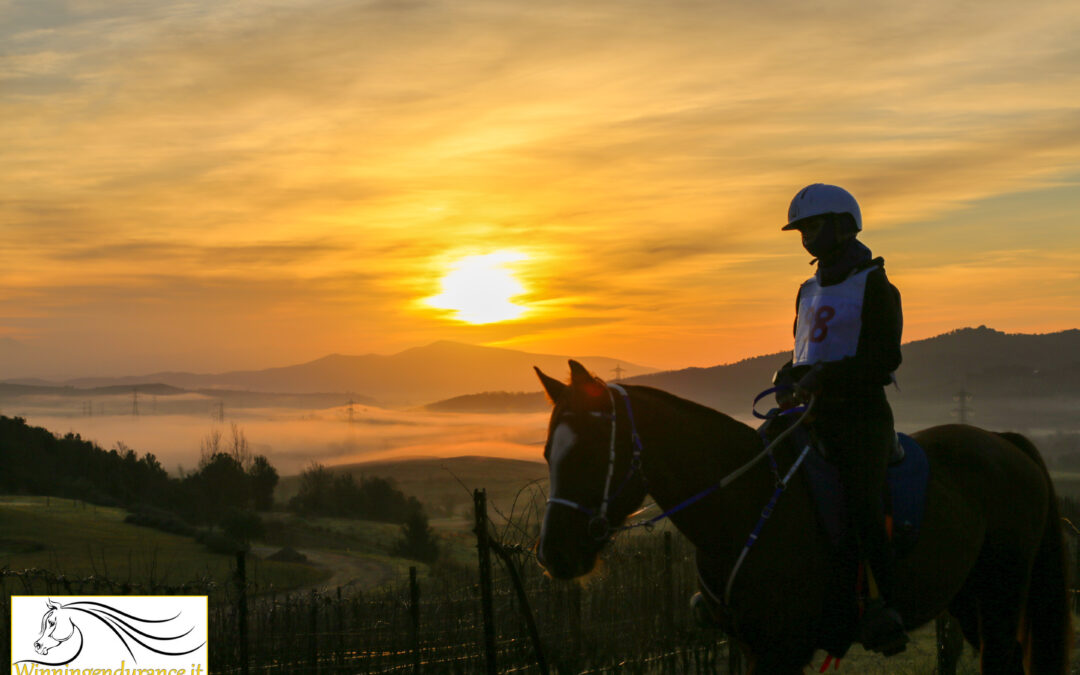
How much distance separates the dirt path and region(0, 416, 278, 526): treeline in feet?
42.8

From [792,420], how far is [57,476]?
7295 cm

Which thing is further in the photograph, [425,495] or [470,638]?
[425,495]

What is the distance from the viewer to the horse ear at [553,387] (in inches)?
210

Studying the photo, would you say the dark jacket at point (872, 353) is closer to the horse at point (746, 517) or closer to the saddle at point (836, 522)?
the saddle at point (836, 522)

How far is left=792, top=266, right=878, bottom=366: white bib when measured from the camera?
5.79 meters

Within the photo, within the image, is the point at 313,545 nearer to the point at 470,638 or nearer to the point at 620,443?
the point at 470,638

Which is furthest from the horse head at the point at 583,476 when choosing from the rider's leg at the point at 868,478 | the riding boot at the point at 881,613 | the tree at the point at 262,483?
the tree at the point at 262,483

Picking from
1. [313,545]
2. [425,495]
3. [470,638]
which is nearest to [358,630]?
[470,638]

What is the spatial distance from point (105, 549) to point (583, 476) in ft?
138

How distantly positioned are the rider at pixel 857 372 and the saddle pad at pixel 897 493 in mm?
78

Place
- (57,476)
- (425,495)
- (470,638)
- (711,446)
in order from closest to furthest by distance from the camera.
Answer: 1. (711,446)
2. (470,638)
3. (57,476)
4. (425,495)

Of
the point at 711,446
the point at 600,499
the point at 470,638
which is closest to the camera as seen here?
the point at 600,499

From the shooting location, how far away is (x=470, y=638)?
11227 mm

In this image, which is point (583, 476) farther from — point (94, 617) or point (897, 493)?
point (94, 617)
